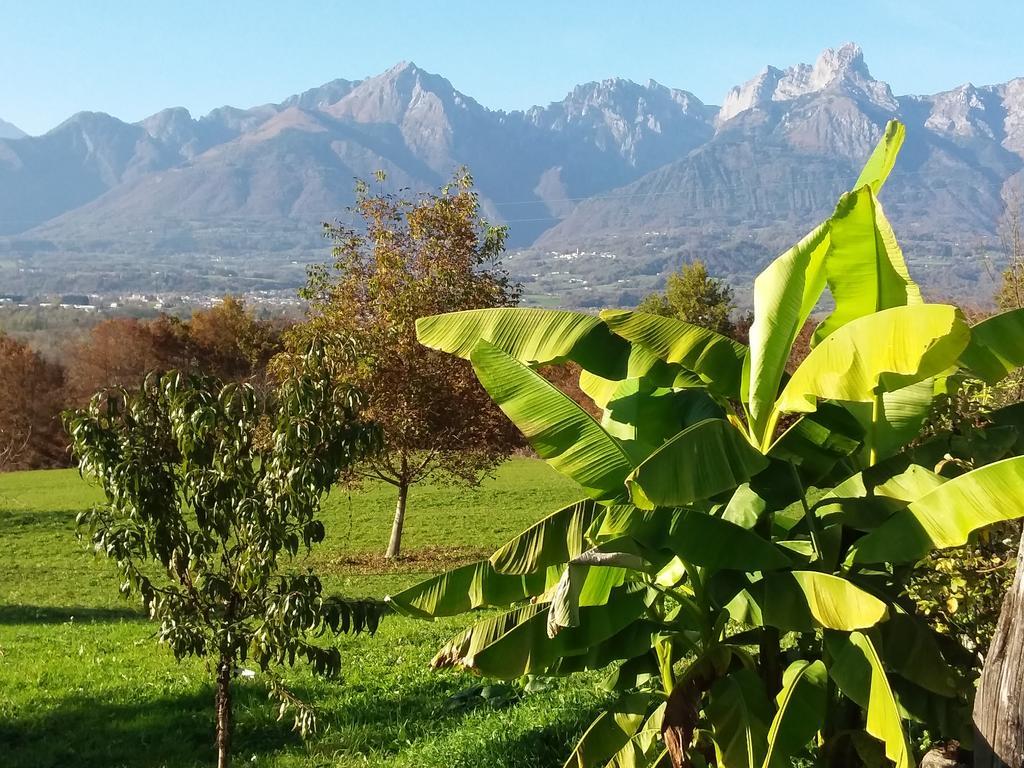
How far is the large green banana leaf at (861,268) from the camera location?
4.82 m

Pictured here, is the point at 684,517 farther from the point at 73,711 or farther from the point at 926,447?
the point at 73,711

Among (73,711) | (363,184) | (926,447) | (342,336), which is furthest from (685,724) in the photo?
(363,184)

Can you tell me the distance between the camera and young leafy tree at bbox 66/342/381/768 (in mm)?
5641

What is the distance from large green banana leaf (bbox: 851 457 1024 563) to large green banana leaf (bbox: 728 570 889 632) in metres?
0.31

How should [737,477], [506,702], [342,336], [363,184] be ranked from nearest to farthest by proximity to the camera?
[737,477], [342,336], [506,702], [363,184]

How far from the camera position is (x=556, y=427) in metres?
5.03

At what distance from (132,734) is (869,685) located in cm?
590

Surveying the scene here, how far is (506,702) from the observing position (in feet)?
25.3

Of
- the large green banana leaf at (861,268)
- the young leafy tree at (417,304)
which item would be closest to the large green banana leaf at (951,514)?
the large green banana leaf at (861,268)

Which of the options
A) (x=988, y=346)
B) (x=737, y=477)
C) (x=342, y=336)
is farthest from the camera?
(x=342, y=336)

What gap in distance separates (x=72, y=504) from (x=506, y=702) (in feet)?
82.8

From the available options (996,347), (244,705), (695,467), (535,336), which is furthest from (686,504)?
(244,705)

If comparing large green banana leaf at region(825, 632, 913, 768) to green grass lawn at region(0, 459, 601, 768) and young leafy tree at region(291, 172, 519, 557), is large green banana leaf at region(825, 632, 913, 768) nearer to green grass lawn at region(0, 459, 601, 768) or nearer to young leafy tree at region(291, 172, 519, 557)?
green grass lawn at region(0, 459, 601, 768)

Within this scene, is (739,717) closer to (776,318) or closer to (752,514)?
(752,514)
